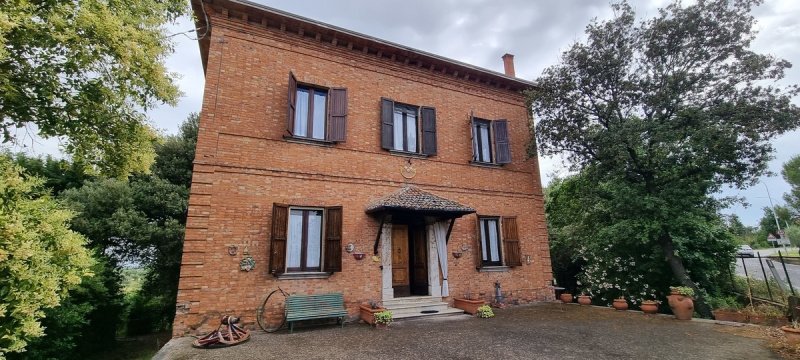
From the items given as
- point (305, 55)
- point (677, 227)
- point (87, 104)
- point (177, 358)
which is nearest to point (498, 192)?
point (677, 227)

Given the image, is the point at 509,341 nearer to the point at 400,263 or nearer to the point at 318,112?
the point at 400,263

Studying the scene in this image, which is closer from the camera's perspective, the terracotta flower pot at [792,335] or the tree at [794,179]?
the terracotta flower pot at [792,335]

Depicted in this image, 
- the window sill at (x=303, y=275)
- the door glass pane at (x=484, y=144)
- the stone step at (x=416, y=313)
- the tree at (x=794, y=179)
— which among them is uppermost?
the tree at (x=794, y=179)

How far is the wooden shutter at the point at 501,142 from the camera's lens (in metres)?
11.1

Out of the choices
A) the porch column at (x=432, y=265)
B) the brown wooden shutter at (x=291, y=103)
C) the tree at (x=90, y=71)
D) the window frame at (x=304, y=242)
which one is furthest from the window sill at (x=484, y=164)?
the tree at (x=90, y=71)

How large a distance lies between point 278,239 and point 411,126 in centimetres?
524

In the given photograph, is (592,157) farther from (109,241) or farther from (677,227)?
(109,241)

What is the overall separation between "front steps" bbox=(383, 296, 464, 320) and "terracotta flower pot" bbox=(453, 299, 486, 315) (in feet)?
0.54

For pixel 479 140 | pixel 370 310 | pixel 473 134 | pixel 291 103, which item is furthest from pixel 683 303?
pixel 291 103

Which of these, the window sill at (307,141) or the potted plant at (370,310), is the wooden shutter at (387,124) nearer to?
the window sill at (307,141)

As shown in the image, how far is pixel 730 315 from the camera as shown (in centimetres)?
774

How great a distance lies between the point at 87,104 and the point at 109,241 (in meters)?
8.64

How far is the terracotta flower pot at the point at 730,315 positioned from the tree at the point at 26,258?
497 inches

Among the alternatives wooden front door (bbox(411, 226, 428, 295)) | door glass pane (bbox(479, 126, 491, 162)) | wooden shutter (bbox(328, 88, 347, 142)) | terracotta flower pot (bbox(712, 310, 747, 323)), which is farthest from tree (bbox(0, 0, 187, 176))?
terracotta flower pot (bbox(712, 310, 747, 323))
